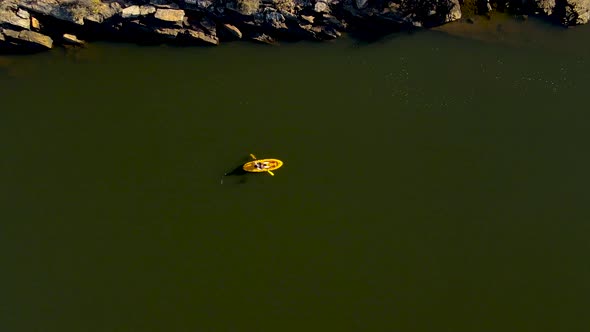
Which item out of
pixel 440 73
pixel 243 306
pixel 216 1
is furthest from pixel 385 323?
pixel 216 1

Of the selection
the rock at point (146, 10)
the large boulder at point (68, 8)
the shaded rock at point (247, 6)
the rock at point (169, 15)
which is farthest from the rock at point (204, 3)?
the large boulder at point (68, 8)

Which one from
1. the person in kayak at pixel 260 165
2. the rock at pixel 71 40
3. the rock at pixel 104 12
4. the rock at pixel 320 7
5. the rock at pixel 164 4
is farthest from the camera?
the rock at pixel 71 40

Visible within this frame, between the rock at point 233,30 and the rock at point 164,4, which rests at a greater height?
the rock at point 164,4

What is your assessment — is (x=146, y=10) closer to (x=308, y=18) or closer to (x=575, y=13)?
(x=308, y=18)

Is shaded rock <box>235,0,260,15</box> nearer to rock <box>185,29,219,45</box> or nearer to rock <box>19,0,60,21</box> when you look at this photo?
rock <box>185,29,219,45</box>

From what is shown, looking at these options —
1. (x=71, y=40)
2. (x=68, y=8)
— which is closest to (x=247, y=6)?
(x=68, y=8)

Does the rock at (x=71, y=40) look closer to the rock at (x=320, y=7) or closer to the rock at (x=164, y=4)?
the rock at (x=164, y=4)

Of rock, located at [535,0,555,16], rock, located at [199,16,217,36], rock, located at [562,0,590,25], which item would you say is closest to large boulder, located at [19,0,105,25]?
rock, located at [199,16,217,36]
